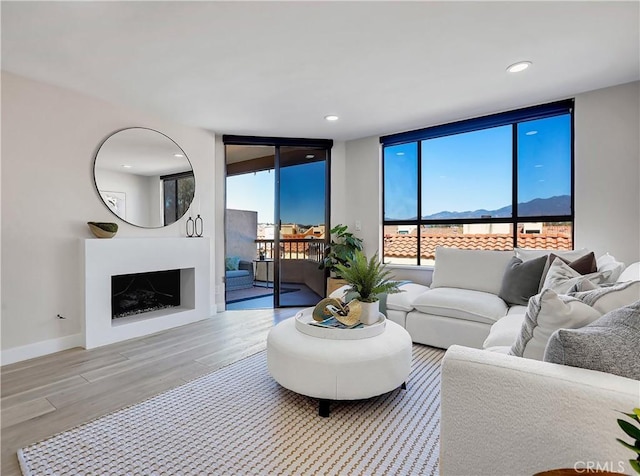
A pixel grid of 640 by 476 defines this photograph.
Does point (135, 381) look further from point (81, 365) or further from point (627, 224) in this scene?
point (627, 224)

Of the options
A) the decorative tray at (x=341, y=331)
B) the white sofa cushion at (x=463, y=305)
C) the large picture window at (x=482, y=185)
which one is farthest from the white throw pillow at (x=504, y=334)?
the large picture window at (x=482, y=185)

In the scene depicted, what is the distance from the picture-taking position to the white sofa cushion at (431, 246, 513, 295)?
327 centimetres

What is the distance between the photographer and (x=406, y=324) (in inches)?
129

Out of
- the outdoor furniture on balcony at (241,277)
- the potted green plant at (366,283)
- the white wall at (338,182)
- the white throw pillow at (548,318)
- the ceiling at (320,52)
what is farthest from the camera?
the outdoor furniture on balcony at (241,277)

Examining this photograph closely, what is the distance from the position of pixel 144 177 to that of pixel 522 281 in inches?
161

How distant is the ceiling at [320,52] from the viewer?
1.97 metres

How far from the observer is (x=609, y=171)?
10.3ft

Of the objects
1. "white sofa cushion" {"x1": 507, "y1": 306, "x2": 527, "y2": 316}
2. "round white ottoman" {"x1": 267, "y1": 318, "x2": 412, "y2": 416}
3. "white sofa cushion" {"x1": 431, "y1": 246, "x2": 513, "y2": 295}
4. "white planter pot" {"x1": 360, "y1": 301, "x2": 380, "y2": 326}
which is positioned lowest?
"round white ottoman" {"x1": 267, "y1": 318, "x2": 412, "y2": 416}

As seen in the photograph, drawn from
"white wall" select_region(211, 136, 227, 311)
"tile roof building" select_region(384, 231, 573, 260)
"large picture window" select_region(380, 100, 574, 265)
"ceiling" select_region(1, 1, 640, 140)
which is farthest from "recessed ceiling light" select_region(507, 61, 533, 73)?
"white wall" select_region(211, 136, 227, 311)

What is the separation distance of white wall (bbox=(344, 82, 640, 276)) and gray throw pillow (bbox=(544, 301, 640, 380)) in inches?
110

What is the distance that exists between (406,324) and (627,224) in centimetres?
227

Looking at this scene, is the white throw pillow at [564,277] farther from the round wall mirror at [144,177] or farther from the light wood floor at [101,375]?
the round wall mirror at [144,177]

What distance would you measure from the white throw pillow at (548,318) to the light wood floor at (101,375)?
223cm

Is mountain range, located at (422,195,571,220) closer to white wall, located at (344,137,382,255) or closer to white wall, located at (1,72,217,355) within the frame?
white wall, located at (344,137,382,255)
